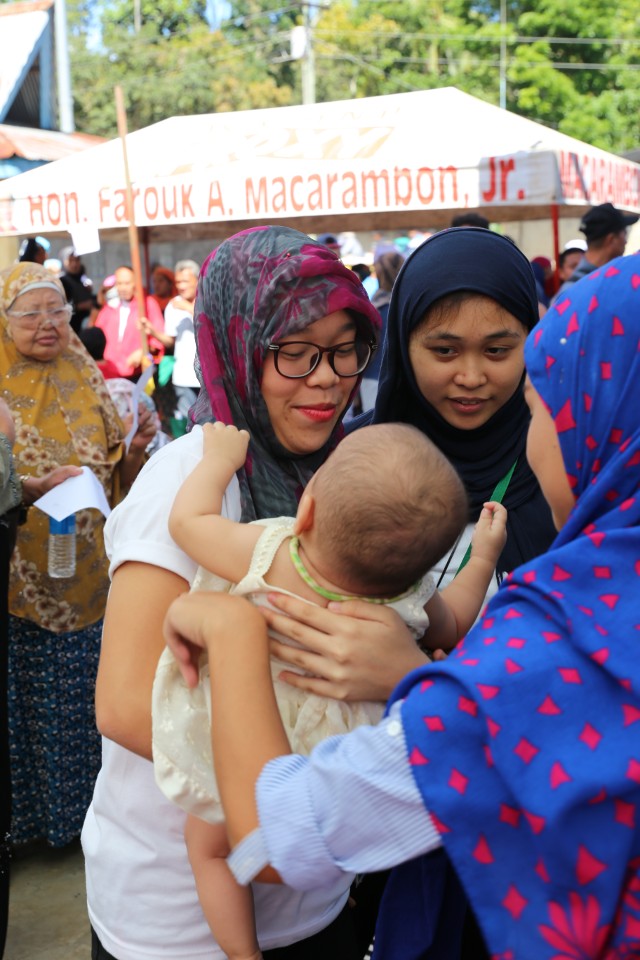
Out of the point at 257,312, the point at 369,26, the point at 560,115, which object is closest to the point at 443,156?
the point at 257,312

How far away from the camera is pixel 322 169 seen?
7.04m

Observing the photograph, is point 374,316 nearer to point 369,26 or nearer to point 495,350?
point 495,350

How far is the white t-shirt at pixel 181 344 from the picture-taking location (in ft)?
31.2

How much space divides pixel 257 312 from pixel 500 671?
0.91 m

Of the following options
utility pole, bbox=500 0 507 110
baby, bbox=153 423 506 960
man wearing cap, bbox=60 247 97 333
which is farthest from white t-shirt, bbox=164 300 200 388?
utility pole, bbox=500 0 507 110

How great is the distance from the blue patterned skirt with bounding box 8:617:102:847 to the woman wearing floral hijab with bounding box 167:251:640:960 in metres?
3.17

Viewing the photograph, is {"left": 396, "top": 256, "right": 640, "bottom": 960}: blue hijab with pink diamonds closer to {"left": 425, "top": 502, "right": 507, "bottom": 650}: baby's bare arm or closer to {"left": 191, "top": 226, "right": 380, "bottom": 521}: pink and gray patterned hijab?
{"left": 425, "top": 502, "right": 507, "bottom": 650}: baby's bare arm

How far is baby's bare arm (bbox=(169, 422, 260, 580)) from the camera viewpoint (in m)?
1.48

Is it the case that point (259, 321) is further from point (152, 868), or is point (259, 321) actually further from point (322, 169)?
point (322, 169)

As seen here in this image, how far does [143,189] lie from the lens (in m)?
7.62

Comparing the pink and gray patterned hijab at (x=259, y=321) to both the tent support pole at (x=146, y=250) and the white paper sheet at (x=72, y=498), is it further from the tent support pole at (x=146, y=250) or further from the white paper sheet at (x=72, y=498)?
the tent support pole at (x=146, y=250)

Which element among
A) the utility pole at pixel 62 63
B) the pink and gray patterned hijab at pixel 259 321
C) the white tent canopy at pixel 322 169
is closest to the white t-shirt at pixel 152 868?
the pink and gray patterned hijab at pixel 259 321

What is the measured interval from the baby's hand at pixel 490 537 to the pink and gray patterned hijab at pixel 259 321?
34 centimetres

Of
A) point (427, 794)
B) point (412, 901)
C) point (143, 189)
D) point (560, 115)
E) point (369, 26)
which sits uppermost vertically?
point (369, 26)
